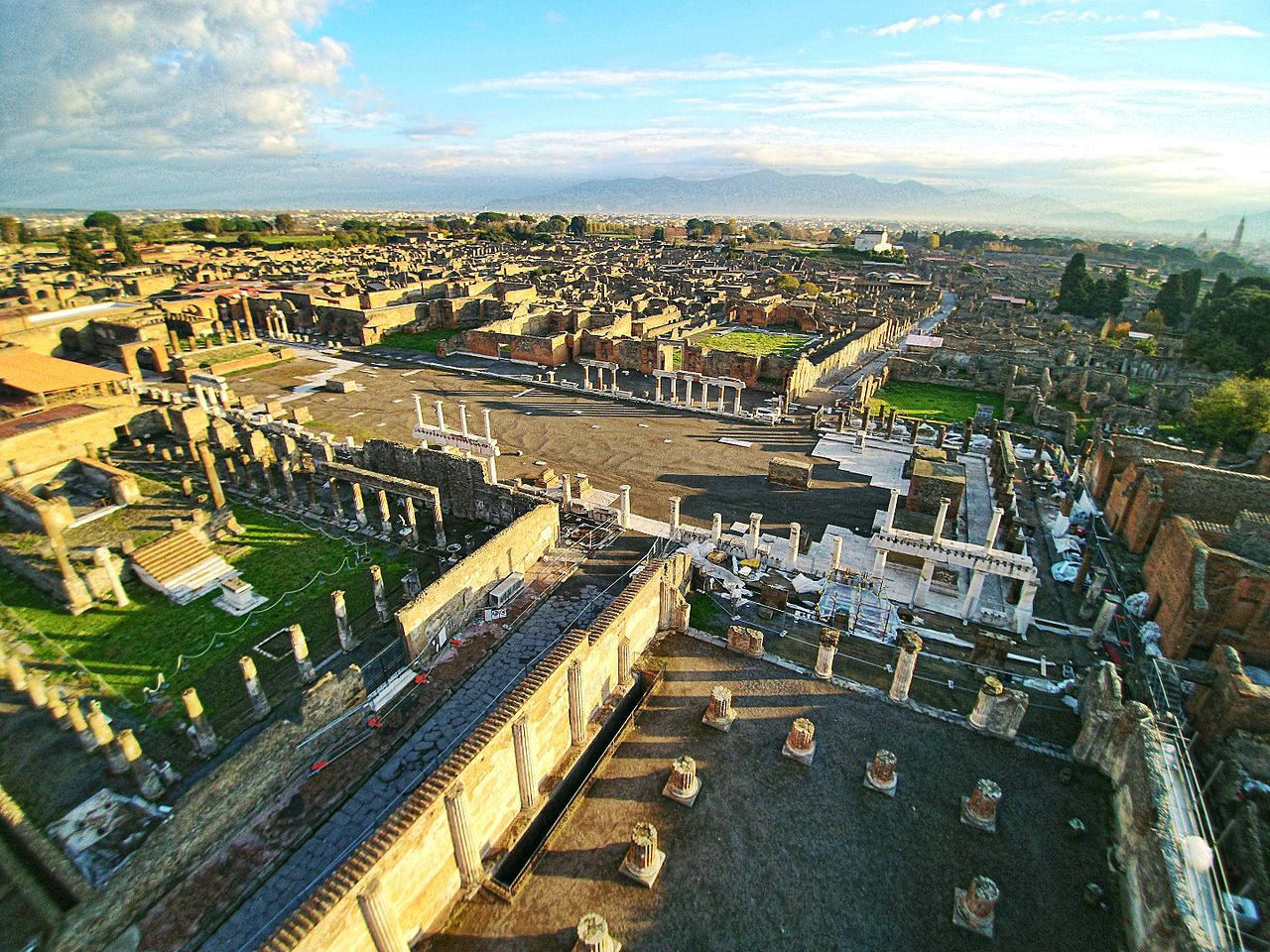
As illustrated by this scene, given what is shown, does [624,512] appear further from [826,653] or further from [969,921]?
[969,921]

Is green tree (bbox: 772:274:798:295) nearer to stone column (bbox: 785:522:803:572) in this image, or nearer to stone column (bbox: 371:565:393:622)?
stone column (bbox: 785:522:803:572)

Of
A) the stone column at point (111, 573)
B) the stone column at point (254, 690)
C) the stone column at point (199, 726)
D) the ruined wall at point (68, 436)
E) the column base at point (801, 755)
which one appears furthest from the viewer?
the ruined wall at point (68, 436)

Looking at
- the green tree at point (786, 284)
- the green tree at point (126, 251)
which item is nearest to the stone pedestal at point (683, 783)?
the green tree at point (786, 284)

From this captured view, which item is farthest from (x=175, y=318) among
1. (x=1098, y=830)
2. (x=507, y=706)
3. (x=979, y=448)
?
(x=1098, y=830)

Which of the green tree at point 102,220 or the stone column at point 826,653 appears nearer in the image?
the stone column at point 826,653

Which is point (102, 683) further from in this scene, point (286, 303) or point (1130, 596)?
point (286, 303)

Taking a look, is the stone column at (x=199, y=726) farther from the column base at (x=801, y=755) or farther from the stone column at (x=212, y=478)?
the column base at (x=801, y=755)

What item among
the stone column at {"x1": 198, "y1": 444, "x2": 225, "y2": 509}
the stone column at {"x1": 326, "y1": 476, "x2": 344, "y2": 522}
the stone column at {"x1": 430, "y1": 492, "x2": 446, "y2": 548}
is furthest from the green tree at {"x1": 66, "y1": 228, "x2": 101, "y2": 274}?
the stone column at {"x1": 430, "y1": 492, "x2": 446, "y2": 548}
